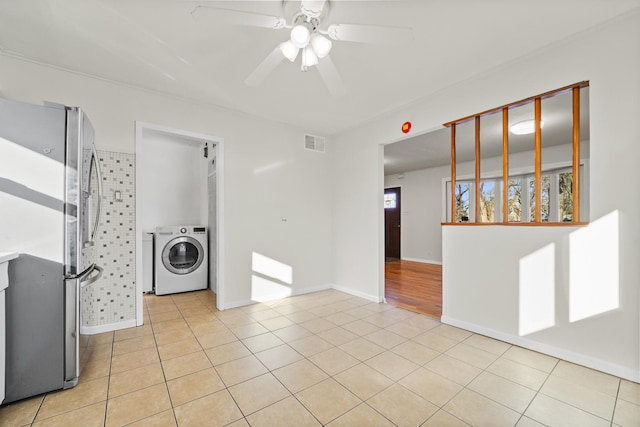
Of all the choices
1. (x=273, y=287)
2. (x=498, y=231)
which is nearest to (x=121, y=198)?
(x=273, y=287)

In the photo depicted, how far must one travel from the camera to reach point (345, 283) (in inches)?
166

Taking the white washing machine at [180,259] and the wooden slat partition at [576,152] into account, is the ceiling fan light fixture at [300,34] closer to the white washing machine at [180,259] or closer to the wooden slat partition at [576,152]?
the wooden slat partition at [576,152]

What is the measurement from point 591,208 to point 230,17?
282 centimetres

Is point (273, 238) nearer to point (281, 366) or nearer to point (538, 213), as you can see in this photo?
point (281, 366)

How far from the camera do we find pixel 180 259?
4246 mm

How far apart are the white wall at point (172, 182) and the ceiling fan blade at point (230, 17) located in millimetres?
3452

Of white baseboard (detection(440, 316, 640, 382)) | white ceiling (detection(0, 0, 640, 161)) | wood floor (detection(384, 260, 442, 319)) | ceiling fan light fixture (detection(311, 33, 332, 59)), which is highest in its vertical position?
white ceiling (detection(0, 0, 640, 161))

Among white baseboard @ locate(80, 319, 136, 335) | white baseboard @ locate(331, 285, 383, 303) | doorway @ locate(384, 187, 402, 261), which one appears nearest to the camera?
white baseboard @ locate(80, 319, 136, 335)

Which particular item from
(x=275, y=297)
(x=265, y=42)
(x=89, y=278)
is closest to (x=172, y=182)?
(x=275, y=297)

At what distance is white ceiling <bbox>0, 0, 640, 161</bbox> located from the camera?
1799mm

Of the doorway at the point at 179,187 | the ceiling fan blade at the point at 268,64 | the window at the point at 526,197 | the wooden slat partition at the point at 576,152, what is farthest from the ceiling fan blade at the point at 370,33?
the window at the point at 526,197

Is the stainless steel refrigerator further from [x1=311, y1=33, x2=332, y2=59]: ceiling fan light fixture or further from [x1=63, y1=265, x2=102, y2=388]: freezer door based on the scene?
[x1=311, y1=33, x2=332, y2=59]: ceiling fan light fixture

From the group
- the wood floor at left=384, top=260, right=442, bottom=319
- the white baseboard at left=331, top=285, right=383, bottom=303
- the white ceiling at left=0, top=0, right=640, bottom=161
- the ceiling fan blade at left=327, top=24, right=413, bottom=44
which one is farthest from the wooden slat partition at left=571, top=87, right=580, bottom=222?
the white baseboard at left=331, top=285, right=383, bottom=303

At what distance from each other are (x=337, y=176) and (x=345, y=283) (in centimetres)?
170
